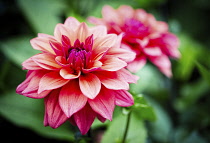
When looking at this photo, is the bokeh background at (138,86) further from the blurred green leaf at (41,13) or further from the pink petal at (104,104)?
the pink petal at (104,104)

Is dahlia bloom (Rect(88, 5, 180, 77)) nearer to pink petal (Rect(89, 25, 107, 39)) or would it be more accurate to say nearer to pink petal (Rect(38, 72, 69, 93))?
pink petal (Rect(89, 25, 107, 39))

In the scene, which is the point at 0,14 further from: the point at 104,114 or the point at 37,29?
the point at 104,114

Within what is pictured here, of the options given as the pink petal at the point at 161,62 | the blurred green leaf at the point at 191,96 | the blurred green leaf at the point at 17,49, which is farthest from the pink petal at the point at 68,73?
the blurred green leaf at the point at 191,96

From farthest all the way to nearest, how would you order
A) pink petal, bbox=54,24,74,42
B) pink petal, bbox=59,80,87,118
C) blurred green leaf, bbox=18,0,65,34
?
blurred green leaf, bbox=18,0,65,34
pink petal, bbox=54,24,74,42
pink petal, bbox=59,80,87,118

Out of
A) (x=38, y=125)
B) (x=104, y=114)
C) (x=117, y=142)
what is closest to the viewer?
(x=104, y=114)

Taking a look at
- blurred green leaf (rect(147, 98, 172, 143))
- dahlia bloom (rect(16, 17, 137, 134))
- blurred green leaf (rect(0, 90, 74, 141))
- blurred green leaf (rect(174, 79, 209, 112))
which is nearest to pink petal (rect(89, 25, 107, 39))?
dahlia bloom (rect(16, 17, 137, 134))

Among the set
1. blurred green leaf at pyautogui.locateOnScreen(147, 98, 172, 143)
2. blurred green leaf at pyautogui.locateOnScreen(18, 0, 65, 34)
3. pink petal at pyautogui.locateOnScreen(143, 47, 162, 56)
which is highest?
pink petal at pyautogui.locateOnScreen(143, 47, 162, 56)

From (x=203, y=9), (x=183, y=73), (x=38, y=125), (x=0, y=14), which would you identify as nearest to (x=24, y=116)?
(x=38, y=125)
